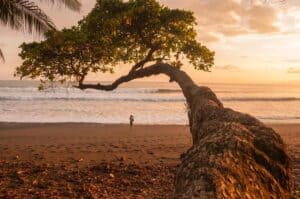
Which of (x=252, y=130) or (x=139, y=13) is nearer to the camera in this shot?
(x=252, y=130)

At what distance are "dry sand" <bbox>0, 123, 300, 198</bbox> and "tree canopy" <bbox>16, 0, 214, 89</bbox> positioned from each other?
2.44 meters

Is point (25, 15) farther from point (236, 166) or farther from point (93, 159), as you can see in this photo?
point (236, 166)

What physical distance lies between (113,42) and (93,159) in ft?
15.8

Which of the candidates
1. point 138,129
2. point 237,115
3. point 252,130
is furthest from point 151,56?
point 138,129

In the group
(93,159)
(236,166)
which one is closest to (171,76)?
(93,159)

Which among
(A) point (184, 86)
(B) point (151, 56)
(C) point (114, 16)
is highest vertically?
(C) point (114, 16)

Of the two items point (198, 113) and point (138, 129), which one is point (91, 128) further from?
point (198, 113)

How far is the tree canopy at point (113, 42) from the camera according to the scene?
8.98 meters

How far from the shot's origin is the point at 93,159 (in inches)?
514

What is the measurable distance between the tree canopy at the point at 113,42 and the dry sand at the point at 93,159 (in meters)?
2.44

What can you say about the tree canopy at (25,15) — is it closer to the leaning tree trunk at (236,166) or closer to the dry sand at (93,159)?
the dry sand at (93,159)

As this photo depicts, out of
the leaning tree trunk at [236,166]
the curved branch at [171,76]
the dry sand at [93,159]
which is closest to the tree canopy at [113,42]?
the curved branch at [171,76]

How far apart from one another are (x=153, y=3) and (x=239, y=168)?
708cm

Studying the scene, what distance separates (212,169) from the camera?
274cm
